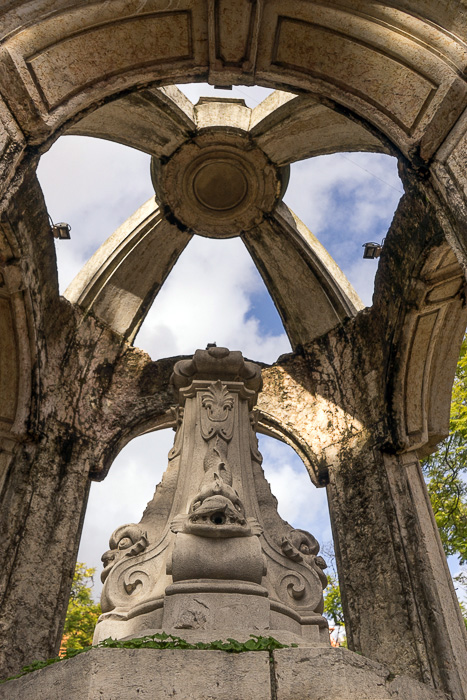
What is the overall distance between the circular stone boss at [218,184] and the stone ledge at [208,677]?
8.04 meters

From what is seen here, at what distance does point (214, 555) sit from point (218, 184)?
7.24m

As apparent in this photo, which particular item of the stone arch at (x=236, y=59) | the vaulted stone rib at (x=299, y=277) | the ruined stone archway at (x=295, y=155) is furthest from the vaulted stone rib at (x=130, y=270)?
the stone arch at (x=236, y=59)

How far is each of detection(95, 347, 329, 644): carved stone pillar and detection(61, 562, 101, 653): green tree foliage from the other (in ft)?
30.0

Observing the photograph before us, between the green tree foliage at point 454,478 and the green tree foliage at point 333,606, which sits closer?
the green tree foliage at point 454,478

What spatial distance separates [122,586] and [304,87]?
4.28 m

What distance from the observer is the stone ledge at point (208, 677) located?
2432 mm

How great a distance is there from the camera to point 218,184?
9.94m

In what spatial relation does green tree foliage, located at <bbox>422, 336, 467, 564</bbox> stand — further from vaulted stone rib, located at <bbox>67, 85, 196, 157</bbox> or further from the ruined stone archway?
vaulted stone rib, located at <bbox>67, 85, 196, 157</bbox>

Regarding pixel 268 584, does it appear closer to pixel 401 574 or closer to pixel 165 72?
pixel 401 574

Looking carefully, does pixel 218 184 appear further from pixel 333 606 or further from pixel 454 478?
pixel 333 606

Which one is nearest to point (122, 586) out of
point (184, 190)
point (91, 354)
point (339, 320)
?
point (91, 354)

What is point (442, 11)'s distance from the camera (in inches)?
187

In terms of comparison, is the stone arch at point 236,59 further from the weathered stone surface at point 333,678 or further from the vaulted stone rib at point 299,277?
the vaulted stone rib at point 299,277

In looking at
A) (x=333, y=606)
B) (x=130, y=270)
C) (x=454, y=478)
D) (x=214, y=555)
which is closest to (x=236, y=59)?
(x=214, y=555)
